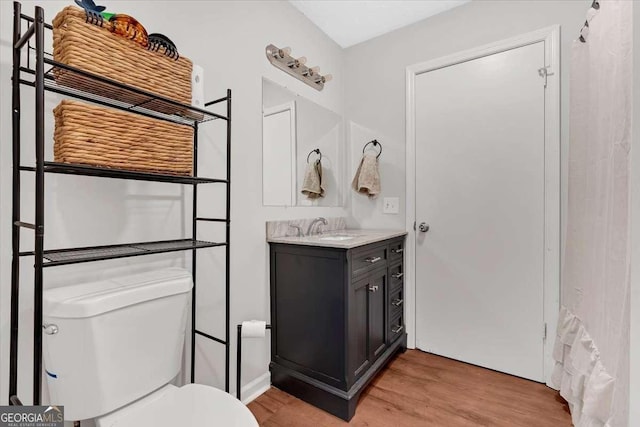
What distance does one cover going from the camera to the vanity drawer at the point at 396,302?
2.11 metres

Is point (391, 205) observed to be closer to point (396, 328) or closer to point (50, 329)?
point (396, 328)

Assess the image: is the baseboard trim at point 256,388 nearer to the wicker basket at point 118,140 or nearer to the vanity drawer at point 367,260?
the vanity drawer at point 367,260

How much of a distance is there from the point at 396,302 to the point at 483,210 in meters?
0.86

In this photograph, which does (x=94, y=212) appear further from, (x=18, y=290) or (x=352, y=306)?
(x=352, y=306)

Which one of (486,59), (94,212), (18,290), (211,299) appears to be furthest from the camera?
(486,59)

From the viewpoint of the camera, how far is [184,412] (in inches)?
39.2

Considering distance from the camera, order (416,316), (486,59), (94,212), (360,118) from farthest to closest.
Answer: (360,118), (416,316), (486,59), (94,212)

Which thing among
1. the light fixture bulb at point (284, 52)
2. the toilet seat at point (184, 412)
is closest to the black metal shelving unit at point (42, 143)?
the toilet seat at point (184, 412)

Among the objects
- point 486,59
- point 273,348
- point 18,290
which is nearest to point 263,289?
point 273,348

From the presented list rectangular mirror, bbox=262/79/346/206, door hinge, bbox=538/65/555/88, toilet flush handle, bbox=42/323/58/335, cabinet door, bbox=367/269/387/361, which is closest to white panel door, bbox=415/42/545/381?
door hinge, bbox=538/65/555/88

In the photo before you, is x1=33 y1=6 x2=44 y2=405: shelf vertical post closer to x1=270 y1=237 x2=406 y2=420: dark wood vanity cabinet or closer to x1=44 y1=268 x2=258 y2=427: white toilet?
x1=44 y1=268 x2=258 y2=427: white toilet

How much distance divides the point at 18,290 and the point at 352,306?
1308 millimetres

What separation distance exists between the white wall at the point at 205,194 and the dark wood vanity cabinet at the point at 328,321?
119mm

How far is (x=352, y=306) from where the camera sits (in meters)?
1.63
